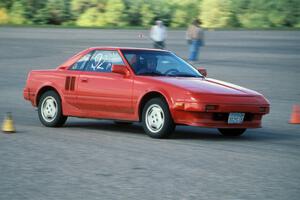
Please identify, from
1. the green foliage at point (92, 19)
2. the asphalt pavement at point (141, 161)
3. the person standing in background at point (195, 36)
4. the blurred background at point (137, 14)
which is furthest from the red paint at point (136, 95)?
the blurred background at point (137, 14)

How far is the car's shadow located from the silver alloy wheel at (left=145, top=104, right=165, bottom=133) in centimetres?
38

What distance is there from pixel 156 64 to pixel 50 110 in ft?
6.33

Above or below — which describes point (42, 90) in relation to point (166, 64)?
below

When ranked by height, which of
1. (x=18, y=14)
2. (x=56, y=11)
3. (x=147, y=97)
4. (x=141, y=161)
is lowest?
(x=141, y=161)

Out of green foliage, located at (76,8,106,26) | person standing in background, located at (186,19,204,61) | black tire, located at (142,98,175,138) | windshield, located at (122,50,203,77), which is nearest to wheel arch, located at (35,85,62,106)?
windshield, located at (122,50,203,77)

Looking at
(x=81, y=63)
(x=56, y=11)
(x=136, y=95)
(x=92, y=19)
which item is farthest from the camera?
(x=56, y=11)

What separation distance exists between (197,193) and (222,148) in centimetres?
332

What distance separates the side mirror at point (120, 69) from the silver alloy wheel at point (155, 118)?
2.62ft

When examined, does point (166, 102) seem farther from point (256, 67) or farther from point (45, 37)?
point (45, 37)

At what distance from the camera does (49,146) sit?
35.3 feet

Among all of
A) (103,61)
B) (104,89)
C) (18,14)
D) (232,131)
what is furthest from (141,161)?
(18,14)

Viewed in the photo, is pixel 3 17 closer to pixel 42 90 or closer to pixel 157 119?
pixel 42 90

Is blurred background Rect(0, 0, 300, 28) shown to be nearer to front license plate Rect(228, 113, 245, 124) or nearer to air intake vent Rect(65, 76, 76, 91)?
air intake vent Rect(65, 76, 76, 91)

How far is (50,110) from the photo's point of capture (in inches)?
522
